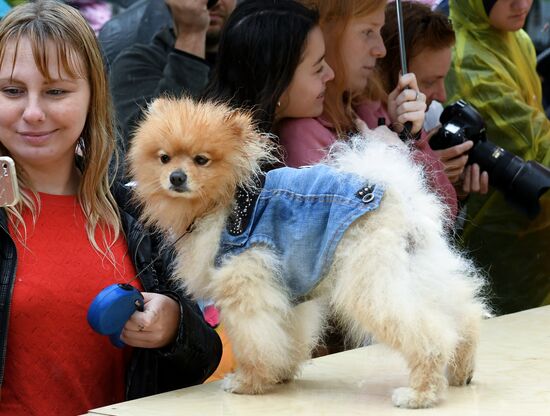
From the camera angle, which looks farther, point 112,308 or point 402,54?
point 402,54

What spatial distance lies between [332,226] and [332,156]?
0.70 feet

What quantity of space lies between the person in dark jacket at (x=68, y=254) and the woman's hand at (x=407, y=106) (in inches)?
38.0

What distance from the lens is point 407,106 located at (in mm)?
2494

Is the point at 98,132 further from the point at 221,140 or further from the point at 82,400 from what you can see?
the point at 82,400

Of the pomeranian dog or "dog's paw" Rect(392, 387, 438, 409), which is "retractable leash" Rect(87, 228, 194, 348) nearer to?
the pomeranian dog

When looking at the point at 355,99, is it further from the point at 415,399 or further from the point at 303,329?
the point at 415,399

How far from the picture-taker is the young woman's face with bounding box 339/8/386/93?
2.37 m

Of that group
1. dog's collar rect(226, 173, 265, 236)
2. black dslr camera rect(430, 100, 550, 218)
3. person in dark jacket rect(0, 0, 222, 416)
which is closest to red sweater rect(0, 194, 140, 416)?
person in dark jacket rect(0, 0, 222, 416)

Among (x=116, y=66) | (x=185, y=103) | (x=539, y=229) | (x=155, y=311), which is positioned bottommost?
(x=539, y=229)

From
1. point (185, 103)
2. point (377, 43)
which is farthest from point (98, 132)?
point (377, 43)

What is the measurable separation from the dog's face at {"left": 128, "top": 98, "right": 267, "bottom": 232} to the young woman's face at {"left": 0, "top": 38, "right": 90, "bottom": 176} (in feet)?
0.51

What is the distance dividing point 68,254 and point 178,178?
27 cm

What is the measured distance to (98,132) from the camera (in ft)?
5.85

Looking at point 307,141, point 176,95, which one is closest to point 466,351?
point 307,141
